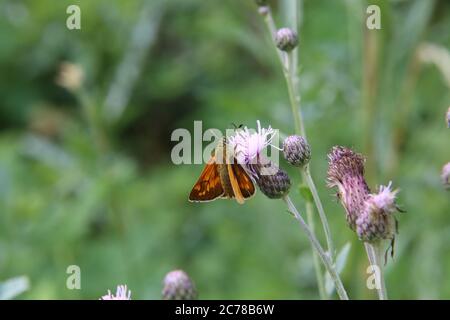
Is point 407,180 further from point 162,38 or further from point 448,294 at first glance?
point 162,38

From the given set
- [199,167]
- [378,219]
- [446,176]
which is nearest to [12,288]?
[378,219]

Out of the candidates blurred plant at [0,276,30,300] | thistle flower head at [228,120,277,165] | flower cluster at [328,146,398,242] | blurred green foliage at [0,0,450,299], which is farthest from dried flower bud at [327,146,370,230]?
blurred green foliage at [0,0,450,299]

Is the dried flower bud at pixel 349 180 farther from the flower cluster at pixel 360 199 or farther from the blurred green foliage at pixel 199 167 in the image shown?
the blurred green foliage at pixel 199 167

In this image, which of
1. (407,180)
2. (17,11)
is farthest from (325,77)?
(17,11)

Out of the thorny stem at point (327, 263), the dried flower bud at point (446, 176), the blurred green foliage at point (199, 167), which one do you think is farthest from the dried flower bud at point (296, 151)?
the blurred green foliage at point (199, 167)

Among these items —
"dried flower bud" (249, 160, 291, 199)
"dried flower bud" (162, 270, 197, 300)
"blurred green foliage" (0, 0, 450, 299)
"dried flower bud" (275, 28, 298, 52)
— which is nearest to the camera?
"dried flower bud" (249, 160, 291, 199)

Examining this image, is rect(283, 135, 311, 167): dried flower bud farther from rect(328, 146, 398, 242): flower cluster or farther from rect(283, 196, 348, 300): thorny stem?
rect(283, 196, 348, 300): thorny stem

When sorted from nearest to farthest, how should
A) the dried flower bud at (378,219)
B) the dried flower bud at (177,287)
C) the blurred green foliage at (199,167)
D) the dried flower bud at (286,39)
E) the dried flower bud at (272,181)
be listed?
the dried flower bud at (378,219)
the dried flower bud at (272,181)
the dried flower bud at (177,287)
the dried flower bud at (286,39)
the blurred green foliage at (199,167)
